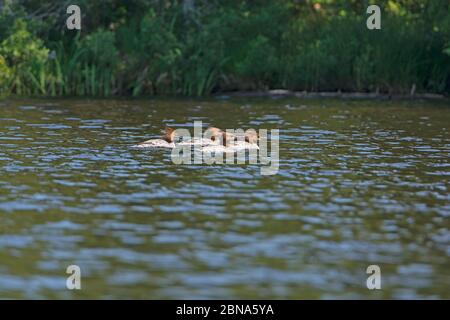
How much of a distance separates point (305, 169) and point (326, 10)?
2075cm

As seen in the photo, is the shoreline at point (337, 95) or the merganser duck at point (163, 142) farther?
the shoreline at point (337, 95)

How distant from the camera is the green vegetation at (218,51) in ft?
114

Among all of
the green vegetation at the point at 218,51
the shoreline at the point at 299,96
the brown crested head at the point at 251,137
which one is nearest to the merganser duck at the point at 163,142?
the brown crested head at the point at 251,137

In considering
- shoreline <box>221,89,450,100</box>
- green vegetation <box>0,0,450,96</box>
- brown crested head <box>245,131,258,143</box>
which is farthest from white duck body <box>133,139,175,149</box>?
shoreline <box>221,89,450,100</box>

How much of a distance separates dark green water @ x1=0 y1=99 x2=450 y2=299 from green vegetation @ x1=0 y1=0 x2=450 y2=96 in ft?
29.7

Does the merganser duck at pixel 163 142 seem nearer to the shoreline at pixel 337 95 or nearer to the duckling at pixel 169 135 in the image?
the duckling at pixel 169 135

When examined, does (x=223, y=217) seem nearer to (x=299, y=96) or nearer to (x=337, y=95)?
(x=299, y=96)

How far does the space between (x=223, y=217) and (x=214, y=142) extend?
7208mm

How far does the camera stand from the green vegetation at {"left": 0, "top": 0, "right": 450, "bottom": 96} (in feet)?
114

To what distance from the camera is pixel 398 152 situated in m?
22.1

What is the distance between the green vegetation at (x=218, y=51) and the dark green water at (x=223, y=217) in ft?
29.7

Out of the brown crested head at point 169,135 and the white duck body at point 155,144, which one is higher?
the brown crested head at point 169,135

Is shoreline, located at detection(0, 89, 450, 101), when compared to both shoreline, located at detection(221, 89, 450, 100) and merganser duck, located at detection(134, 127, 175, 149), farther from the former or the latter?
merganser duck, located at detection(134, 127, 175, 149)

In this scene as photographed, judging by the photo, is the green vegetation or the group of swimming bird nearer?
the group of swimming bird
